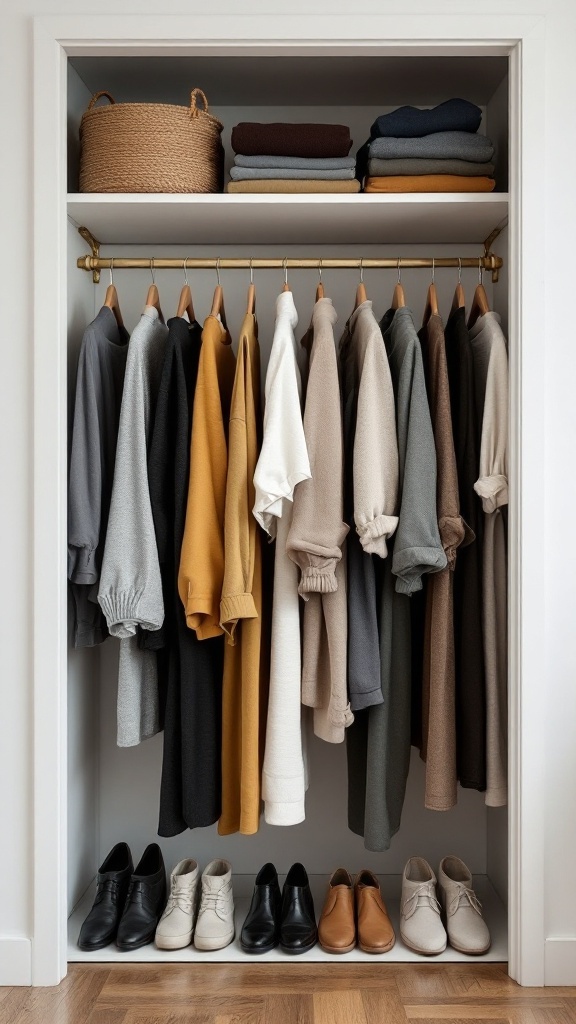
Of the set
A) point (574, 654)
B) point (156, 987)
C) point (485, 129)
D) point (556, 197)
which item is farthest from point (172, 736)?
point (485, 129)

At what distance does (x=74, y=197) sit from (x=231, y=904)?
5.66ft

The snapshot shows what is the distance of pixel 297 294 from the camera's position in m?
2.33

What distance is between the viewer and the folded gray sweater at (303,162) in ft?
6.41

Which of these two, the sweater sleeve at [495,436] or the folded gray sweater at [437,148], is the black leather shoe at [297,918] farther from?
the folded gray sweater at [437,148]

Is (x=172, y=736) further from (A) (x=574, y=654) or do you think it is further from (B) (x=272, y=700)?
(A) (x=574, y=654)

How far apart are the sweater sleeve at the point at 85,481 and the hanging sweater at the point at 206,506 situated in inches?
8.9

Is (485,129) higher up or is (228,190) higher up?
(485,129)

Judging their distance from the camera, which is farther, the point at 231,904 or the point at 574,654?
the point at 231,904

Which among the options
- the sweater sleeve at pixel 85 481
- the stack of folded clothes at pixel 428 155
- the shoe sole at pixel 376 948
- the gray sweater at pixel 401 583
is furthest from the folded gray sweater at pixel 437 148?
the shoe sole at pixel 376 948

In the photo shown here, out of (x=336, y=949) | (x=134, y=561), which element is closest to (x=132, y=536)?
(x=134, y=561)

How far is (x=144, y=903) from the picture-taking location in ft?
6.52

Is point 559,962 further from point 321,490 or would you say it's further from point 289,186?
point 289,186

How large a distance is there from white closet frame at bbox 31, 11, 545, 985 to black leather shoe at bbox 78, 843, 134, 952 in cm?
10

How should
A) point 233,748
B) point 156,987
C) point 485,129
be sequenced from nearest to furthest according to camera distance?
point 156,987 < point 233,748 < point 485,129
